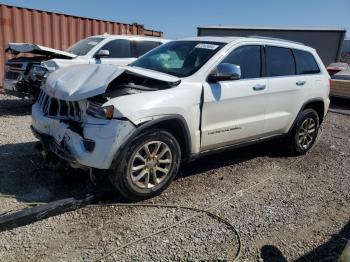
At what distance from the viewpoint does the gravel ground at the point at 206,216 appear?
3254 millimetres

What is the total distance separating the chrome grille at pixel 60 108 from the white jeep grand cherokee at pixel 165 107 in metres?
0.01

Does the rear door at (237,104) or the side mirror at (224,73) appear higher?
the side mirror at (224,73)

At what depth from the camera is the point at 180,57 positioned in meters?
4.81

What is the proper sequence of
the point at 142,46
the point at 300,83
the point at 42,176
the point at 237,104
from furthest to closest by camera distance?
the point at 142,46
the point at 300,83
the point at 237,104
the point at 42,176

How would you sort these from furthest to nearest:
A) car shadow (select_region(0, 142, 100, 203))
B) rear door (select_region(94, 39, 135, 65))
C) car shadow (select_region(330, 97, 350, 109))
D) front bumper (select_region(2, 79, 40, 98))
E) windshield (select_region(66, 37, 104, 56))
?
car shadow (select_region(330, 97, 350, 109)) < rear door (select_region(94, 39, 135, 65)) < windshield (select_region(66, 37, 104, 56)) < front bumper (select_region(2, 79, 40, 98)) < car shadow (select_region(0, 142, 100, 203))

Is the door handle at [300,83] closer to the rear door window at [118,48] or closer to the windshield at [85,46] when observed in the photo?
the rear door window at [118,48]

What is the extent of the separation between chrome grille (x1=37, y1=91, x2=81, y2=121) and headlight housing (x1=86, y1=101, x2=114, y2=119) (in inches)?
6.0

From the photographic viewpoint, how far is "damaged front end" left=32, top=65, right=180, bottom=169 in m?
3.64

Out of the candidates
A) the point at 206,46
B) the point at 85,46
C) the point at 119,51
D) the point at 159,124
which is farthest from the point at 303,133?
the point at 85,46

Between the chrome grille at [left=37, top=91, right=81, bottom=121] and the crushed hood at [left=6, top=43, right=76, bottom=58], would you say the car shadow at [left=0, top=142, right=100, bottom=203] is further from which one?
the crushed hood at [left=6, top=43, right=76, bottom=58]

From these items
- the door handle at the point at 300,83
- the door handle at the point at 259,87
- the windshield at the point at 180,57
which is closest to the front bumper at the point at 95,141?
the windshield at the point at 180,57

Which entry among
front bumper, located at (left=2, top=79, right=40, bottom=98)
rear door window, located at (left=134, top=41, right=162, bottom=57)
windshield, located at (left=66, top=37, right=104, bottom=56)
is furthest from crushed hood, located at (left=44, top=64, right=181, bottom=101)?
rear door window, located at (left=134, top=41, right=162, bottom=57)

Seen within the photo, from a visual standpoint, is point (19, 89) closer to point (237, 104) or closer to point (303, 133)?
point (237, 104)

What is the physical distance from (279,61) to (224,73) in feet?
4.81
